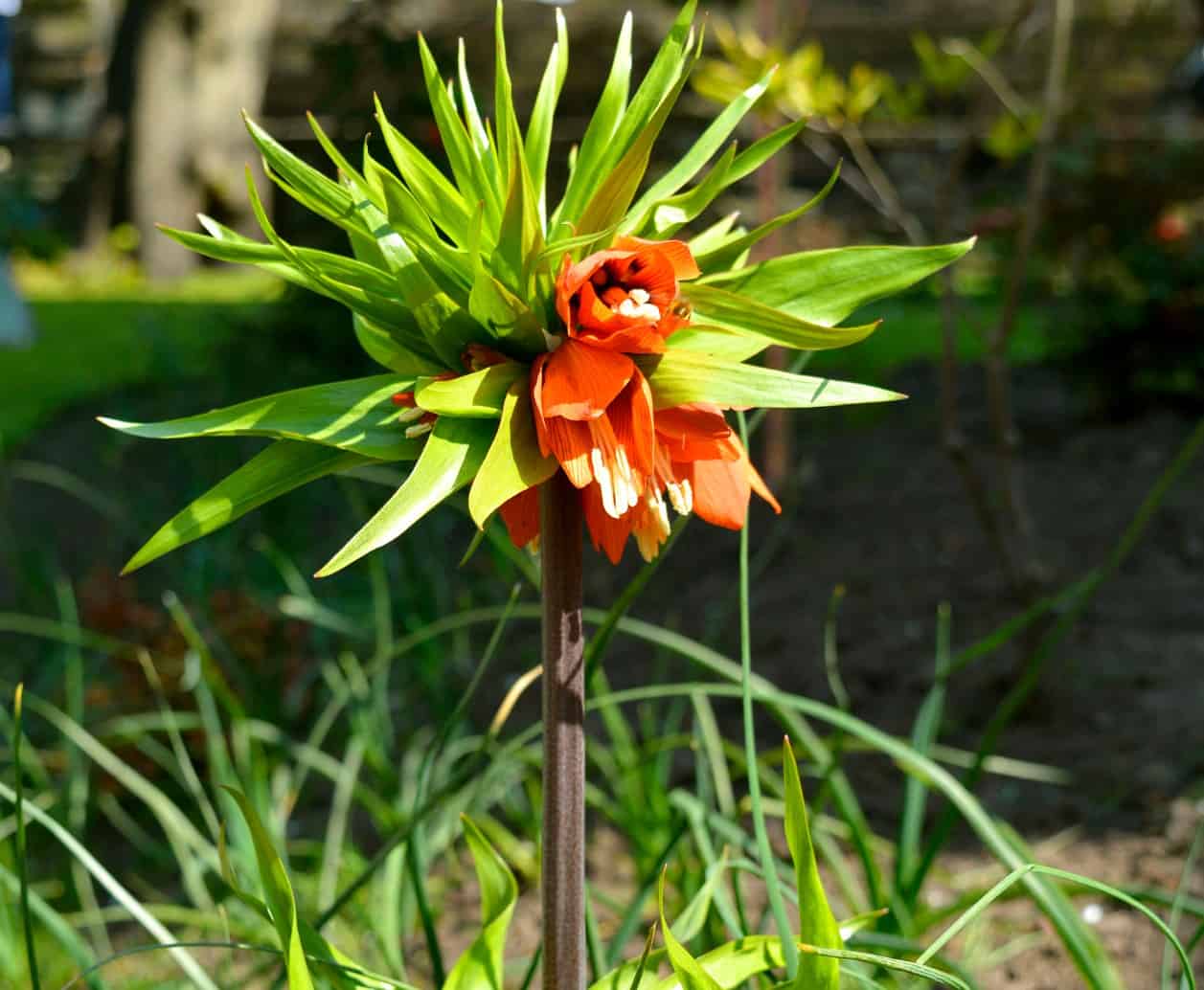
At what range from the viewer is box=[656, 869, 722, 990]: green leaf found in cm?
78

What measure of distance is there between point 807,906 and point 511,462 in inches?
12.1

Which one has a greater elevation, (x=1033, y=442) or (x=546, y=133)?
(x=546, y=133)

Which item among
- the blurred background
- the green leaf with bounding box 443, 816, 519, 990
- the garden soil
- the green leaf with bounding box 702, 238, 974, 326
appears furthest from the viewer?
the blurred background

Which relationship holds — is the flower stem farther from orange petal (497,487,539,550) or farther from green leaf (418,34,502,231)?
green leaf (418,34,502,231)

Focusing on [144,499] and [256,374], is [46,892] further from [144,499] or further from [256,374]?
[256,374]

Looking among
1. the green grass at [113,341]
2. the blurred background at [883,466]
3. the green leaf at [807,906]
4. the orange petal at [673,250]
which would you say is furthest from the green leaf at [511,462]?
the green grass at [113,341]

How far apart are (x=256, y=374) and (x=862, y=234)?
5141 millimetres

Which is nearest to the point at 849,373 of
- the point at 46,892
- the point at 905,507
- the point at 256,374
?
the point at 905,507

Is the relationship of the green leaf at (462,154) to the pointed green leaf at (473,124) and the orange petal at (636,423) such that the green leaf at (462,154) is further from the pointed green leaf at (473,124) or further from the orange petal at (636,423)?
the orange petal at (636,423)

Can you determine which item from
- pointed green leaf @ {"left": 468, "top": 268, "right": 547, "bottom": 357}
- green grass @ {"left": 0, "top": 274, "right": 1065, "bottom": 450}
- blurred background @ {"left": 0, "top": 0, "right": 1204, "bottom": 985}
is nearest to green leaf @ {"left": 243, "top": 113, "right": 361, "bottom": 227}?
pointed green leaf @ {"left": 468, "top": 268, "right": 547, "bottom": 357}

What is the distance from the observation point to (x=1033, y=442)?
4551 mm

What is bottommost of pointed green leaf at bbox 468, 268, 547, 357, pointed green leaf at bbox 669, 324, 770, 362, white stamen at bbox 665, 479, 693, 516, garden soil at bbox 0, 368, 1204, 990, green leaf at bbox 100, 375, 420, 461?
garden soil at bbox 0, 368, 1204, 990

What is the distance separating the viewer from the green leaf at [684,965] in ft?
2.55

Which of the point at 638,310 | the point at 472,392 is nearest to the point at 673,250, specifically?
the point at 638,310
